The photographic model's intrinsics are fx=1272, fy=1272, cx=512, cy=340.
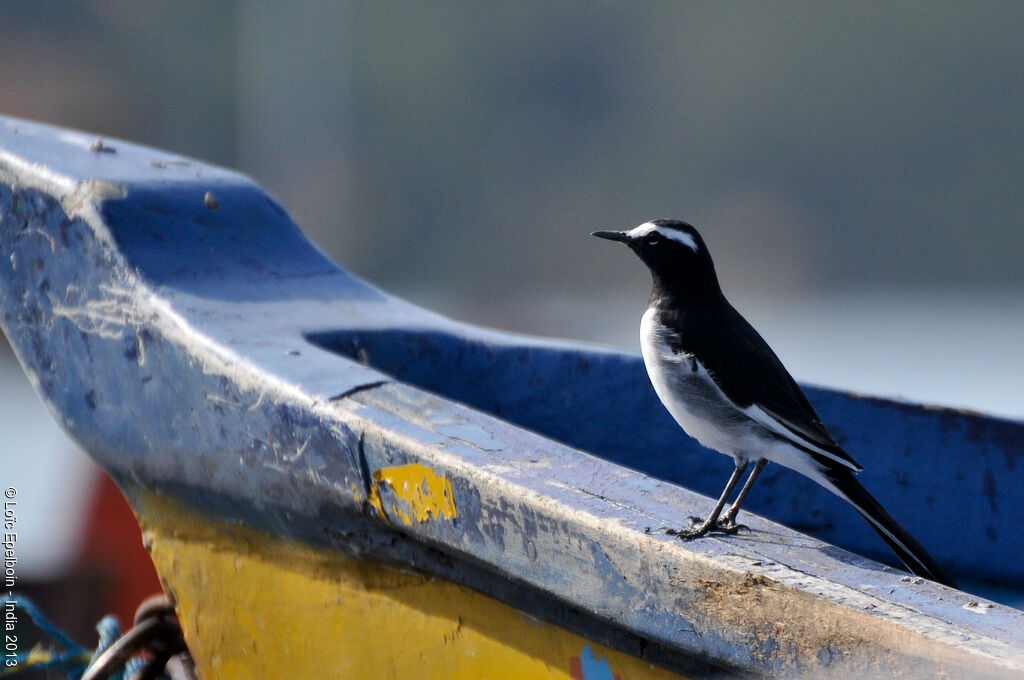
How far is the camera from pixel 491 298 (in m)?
18.5

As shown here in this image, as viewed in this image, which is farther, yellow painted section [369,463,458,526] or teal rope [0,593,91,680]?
teal rope [0,593,91,680]

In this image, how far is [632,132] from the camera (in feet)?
89.2

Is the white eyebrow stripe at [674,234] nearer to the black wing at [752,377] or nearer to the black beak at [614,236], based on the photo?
the black beak at [614,236]

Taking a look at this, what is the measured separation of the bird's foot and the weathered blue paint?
3cm

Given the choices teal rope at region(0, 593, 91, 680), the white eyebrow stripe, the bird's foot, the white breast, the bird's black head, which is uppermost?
the white eyebrow stripe

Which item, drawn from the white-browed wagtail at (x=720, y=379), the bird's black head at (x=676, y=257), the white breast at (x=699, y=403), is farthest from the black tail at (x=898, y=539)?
the bird's black head at (x=676, y=257)

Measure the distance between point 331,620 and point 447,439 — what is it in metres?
0.45

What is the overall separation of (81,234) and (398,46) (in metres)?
24.7

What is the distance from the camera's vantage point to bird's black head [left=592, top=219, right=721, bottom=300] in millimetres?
2729

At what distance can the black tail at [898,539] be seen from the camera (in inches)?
88.2

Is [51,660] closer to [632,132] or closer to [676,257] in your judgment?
[676,257]

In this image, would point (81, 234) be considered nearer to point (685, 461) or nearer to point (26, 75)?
point (685, 461)

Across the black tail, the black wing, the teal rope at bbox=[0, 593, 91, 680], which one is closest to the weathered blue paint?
the black tail

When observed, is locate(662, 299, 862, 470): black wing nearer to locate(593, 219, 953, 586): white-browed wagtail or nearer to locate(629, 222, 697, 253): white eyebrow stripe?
locate(593, 219, 953, 586): white-browed wagtail
